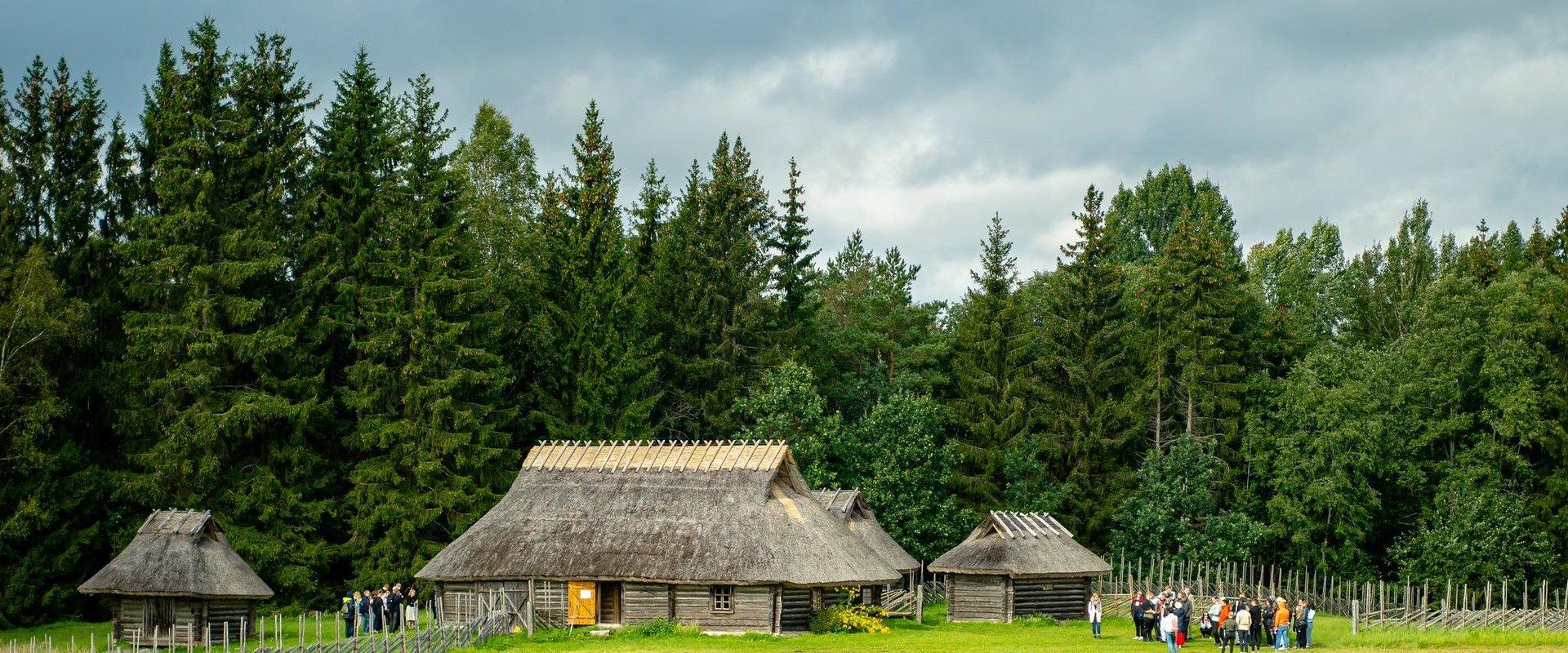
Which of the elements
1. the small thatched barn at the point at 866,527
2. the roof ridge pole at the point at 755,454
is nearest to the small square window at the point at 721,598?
the roof ridge pole at the point at 755,454

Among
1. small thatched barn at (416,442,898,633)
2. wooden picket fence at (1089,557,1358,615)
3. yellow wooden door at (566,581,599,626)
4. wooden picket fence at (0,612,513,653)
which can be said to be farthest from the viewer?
wooden picket fence at (1089,557,1358,615)

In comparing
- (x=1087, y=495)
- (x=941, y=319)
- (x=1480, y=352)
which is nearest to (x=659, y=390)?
(x=1087, y=495)

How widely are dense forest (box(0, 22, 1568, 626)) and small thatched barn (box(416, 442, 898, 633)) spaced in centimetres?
746

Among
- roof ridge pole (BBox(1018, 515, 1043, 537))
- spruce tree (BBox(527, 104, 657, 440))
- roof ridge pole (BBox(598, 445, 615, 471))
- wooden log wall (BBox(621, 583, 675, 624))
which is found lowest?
wooden log wall (BBox(621, 583, 675, 624))

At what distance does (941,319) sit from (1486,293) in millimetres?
28169

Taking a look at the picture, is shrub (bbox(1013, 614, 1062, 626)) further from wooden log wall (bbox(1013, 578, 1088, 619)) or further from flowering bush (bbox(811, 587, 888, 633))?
flowering bush (bbox(811, 587, 888, 633))

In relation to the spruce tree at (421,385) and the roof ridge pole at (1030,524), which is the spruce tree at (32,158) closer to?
the spruce tree at (421,385)

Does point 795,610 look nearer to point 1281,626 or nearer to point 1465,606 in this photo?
point 1281,626

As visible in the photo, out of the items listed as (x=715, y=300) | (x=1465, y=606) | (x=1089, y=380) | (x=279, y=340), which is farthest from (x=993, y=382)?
(x=279, y=340)

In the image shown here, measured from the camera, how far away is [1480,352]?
200ft

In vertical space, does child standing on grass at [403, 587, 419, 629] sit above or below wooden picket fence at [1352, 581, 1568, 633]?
above

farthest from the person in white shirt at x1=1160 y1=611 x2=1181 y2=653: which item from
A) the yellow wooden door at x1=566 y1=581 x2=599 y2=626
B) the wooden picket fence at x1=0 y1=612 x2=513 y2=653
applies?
the wooden picket fence at x1=0 y1=612 x2=513 y2=653

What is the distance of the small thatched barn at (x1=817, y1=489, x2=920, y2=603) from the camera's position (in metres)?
51.5

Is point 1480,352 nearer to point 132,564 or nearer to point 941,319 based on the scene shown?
point 941,319
